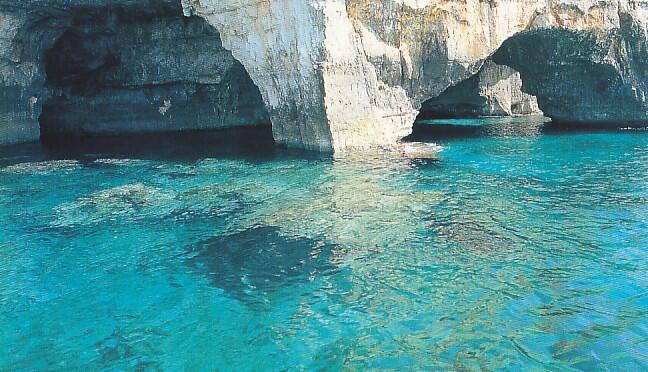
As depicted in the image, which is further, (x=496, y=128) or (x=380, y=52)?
(x=496, y=128)

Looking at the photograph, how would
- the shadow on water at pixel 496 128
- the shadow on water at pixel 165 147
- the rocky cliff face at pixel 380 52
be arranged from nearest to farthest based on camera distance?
1. the rocky cliff face at pixel 380 52
2. the shadow on water at pixel 165 147
3. the shadow on water at pixel 496 128

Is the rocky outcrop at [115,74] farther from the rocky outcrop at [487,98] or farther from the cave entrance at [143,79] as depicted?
the rocky outcrop at [487,98]

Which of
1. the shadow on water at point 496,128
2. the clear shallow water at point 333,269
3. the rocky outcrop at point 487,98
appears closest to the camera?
the clear shallow water at point 333,269

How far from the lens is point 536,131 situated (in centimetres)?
2436

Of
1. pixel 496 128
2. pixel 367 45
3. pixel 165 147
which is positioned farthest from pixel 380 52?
pixel 496 128

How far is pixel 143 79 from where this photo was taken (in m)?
27.8

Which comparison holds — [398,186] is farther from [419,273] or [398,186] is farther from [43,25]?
[43,25]

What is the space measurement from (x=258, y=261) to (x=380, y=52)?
11470 millimetres

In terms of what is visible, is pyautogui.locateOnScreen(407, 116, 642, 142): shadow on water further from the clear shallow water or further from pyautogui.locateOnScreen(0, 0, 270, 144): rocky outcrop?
pyautogui.locateOnScreen(0, 0, 270, 144): rocky outcrop

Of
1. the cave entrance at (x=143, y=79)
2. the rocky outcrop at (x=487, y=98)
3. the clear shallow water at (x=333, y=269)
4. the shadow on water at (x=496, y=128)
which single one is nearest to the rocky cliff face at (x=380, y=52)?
the cave entrance at (x=143, y=79)

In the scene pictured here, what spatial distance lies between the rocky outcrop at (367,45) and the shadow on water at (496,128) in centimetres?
372

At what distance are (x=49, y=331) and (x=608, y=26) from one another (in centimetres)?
2161

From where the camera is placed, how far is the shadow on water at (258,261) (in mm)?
8297

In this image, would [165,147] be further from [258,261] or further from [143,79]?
[258,261]
